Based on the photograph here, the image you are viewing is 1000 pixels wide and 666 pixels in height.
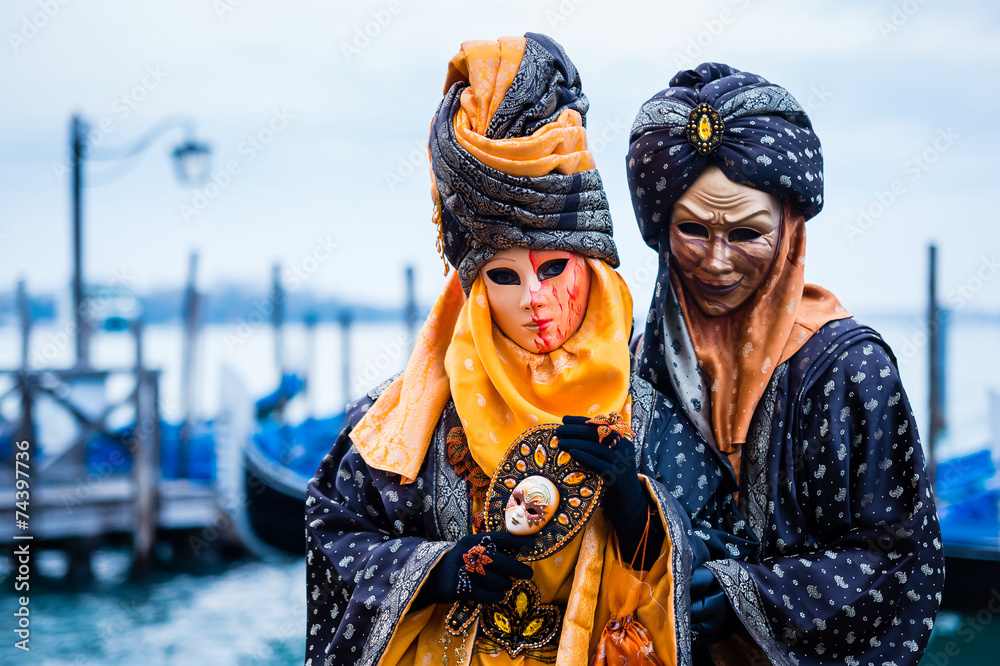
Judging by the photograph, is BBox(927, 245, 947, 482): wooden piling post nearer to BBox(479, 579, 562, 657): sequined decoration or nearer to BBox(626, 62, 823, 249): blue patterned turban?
BBox(626, 62, 823, 249): blue patterned turban

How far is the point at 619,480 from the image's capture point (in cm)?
174

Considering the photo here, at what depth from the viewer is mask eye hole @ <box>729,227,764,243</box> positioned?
195 cm

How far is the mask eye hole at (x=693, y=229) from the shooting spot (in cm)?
198

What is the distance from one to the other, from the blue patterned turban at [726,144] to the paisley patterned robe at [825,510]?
15.1 inches

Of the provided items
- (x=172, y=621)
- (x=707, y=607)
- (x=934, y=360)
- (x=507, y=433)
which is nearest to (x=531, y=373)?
(x=507, y=433)

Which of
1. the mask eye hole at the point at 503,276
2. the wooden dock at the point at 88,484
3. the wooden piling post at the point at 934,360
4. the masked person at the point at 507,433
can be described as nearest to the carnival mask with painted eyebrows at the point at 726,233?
the masked person at the point at 507,433

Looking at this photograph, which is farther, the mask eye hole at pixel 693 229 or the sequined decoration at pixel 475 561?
the mask eye hole at pixel 693 229

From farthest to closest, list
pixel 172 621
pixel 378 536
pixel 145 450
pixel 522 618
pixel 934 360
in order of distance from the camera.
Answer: pixel 172 621, pixel 145 450, pixel 934 360, pixel 378 536, pixel 522 618

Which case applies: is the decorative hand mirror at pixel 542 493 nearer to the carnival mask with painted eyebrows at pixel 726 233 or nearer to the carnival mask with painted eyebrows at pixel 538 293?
the carnival mask with painted eyebrows at pixel 538 293

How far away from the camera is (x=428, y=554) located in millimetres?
1831

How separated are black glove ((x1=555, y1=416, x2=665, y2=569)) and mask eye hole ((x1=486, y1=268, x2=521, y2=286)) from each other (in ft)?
1.12

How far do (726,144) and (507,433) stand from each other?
32.5 inches

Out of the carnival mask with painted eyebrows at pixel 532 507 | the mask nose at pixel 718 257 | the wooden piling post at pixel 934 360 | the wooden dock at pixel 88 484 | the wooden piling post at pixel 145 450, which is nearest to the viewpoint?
the carnival mask with painted eyebrows at pixel 532 507

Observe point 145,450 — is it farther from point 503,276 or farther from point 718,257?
point 718,257
